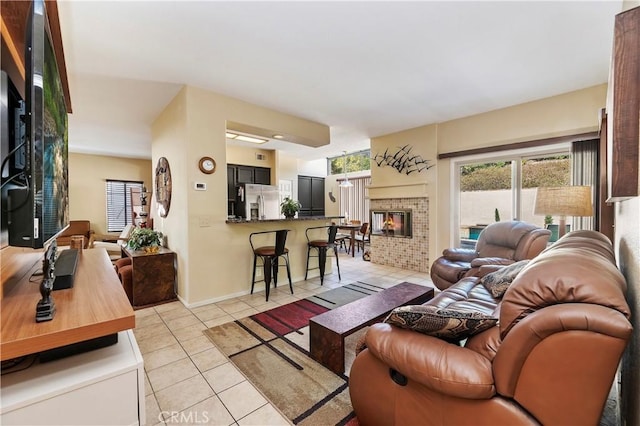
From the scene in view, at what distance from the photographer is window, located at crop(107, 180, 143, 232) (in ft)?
22.4

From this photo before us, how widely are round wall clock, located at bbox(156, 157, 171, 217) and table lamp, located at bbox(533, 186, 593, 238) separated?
179 inches

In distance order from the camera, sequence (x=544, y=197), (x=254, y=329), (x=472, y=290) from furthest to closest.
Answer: (x=544, y=197) < (x=254, y=329) < (x=472, y=290)

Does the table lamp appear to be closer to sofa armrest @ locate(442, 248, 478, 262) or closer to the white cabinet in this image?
sofa armrest @ locate(442, 248, 478, 262)

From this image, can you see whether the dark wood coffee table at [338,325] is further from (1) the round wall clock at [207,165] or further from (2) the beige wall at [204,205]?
(1) the round wall clock at [207,165]

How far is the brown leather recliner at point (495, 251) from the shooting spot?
9.51 feet

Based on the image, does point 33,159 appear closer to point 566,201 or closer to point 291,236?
point 291,236

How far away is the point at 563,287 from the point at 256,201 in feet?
17.8

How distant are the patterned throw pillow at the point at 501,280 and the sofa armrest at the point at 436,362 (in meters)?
1.23

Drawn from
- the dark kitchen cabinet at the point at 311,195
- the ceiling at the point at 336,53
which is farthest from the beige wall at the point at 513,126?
the dark kitchen cabinet at the point at 311,195

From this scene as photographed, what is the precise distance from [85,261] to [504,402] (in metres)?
2.74

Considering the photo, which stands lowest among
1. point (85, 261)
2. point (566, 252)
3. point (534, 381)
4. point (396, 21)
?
point (534, 381)

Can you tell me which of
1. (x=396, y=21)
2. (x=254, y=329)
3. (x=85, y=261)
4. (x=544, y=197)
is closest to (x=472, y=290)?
(x=544, y=197)

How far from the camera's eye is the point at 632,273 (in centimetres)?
116

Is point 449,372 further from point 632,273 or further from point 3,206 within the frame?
point 3,206
